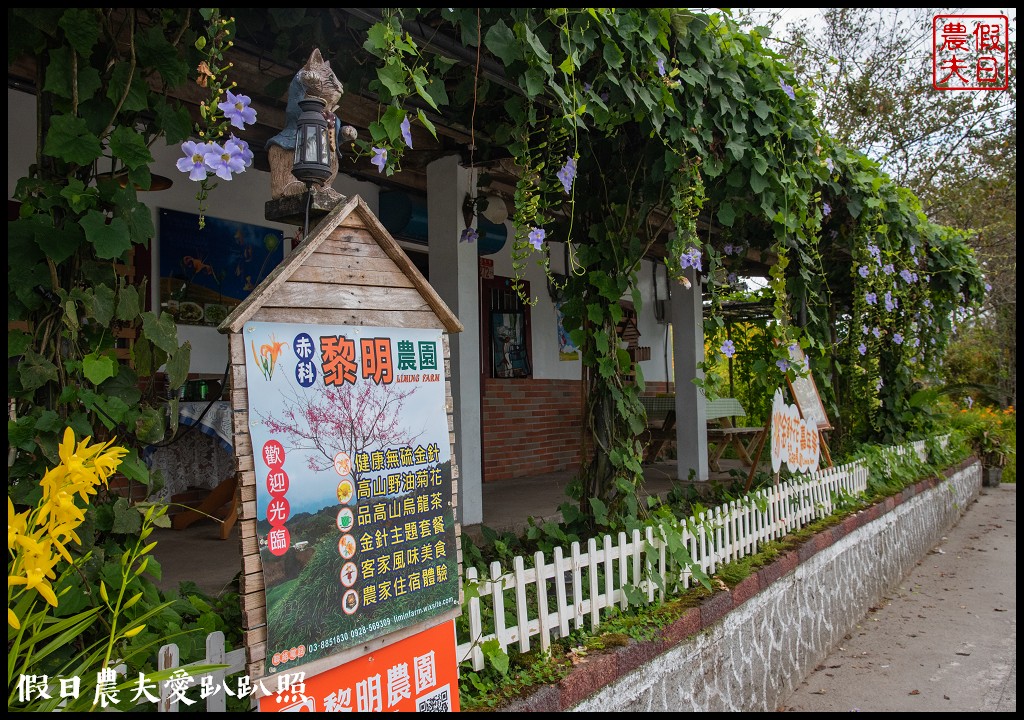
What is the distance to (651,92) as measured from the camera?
3359 millimetres

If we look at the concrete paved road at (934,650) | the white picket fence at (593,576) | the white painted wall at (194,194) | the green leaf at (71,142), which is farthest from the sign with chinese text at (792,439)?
→ the green leaf at (71,142)

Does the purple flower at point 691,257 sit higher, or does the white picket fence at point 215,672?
the purple flower at point 691,257

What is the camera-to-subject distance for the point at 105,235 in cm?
194

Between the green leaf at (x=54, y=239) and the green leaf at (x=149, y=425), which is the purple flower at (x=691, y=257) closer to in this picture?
the green leaf at (x=149, y=425)

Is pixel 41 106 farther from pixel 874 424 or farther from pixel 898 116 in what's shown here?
pixel 898 116

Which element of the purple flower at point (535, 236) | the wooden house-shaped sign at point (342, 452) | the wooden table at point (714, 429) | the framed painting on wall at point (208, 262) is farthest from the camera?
the wooden table at point (714, 429)

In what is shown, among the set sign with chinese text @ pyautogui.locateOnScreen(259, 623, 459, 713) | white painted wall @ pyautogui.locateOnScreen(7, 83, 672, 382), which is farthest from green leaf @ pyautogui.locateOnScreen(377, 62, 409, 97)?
white painted wall @ pyautogui.locateOnScreen(7, 83, 672, 382)

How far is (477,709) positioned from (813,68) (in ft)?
47.5

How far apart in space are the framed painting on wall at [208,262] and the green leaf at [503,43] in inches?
107

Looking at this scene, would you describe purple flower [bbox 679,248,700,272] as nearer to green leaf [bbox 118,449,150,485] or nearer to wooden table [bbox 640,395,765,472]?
green leaf [bbox 118,449,150,485]

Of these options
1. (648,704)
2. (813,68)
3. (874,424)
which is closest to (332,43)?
(648,704)

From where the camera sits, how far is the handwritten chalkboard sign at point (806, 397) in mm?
5391

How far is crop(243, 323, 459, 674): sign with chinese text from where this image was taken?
1803mm

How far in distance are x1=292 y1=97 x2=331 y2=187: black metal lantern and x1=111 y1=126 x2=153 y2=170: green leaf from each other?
380mm
